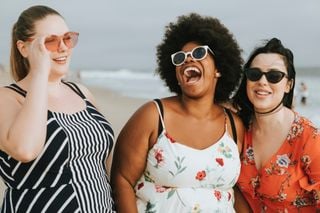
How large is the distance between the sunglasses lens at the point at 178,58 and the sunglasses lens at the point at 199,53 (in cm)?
8

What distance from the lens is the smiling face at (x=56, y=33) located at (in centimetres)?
288

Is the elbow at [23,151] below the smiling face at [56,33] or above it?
below

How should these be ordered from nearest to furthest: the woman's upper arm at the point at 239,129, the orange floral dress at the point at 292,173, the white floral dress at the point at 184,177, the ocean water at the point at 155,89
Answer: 1. the white floral dress at the point at 184,177
2. the orange floral dress at the point at 292,173
3. the woman's upper arm at the point at 239,129
4. the ocean water at the point at 155,89

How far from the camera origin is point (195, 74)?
3396 mm

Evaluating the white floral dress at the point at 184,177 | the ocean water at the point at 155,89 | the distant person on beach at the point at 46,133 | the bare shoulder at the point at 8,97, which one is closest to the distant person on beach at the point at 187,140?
the white floral dress at the point at 184,177

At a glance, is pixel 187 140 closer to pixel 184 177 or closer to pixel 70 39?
pixel 184 177

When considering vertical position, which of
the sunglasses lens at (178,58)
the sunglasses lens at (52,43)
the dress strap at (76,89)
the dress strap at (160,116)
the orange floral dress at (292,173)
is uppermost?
the sunglasses lens at (52,43)

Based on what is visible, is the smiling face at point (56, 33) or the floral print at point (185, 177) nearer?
the smiling face at point (56, 33)

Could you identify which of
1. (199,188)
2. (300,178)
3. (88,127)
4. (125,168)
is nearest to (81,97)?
(88,127)

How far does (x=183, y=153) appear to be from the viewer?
3252 millimetres

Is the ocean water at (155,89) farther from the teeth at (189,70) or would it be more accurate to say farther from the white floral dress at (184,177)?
the white floral dress at (184,177)

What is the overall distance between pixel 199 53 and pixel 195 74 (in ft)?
0.51

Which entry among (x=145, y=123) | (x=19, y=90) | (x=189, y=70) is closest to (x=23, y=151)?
(x=19, y=90)

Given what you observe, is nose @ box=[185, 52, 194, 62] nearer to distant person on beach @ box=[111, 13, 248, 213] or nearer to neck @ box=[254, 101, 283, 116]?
distant person on beach @ box=[111, 13, 248, 213]
